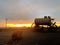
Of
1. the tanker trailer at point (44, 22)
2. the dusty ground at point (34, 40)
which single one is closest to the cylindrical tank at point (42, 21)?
the tanker trailer at point (44, 22)

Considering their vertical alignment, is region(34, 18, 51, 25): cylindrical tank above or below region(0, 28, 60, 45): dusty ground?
above

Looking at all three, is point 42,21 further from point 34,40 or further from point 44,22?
point 34,40

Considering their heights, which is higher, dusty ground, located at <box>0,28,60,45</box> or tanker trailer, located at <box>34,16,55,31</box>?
tanker trailer, located at <box>34,16,55,31</box>

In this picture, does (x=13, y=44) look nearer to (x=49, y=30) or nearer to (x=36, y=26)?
(x=49, y=30)

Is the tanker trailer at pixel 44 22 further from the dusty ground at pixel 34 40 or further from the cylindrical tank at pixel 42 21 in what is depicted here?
the dusty ground at pixel 34 40

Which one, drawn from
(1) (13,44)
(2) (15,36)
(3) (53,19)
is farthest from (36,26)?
(1) (13,44)

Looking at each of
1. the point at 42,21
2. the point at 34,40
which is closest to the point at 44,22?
the point at 42,21

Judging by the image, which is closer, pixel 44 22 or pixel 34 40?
pixel 34 40

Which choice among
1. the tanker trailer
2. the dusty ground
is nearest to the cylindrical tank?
the tanker trailer

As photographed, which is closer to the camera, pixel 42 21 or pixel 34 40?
pixel 34 40

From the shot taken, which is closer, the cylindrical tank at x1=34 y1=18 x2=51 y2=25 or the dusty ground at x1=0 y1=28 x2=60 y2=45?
the dusty ground at x1=0 y1=28 x2=60 y2=45

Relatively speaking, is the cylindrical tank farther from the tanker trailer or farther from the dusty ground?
the dusty ground

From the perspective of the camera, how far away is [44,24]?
7362cm

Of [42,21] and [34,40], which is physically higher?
[42,21]
